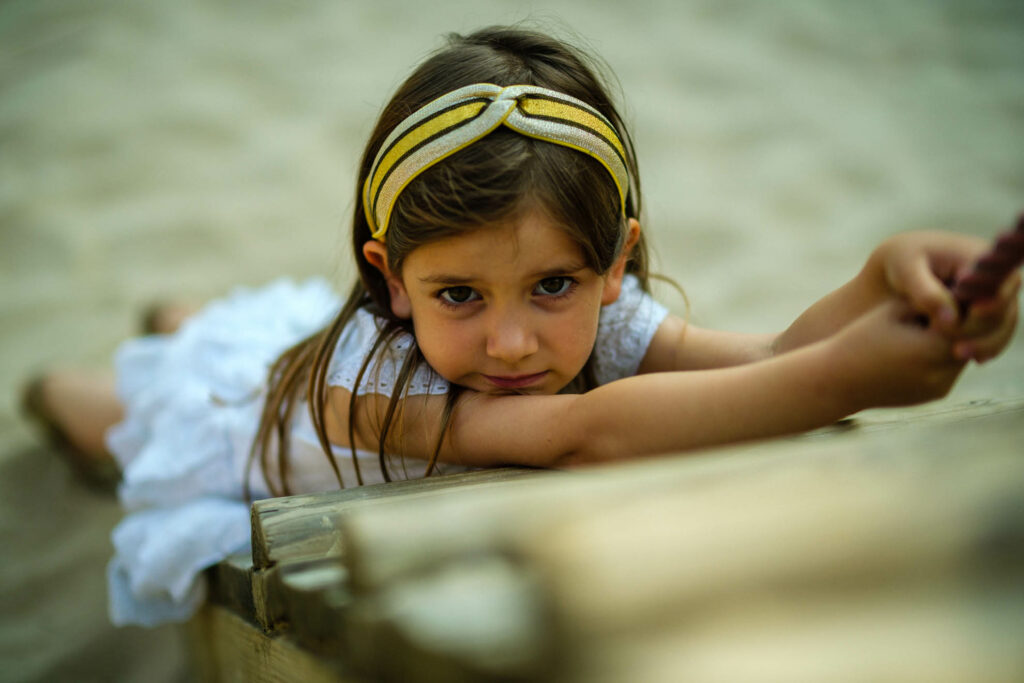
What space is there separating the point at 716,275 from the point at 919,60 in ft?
8.03

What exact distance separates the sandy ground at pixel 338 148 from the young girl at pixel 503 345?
76 centimetres

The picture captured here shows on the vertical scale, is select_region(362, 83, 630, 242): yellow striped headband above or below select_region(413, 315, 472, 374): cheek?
above

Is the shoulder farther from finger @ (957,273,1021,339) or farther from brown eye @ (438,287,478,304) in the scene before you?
finger @ (957,273,1021,339)

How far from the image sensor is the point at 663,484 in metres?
0.77

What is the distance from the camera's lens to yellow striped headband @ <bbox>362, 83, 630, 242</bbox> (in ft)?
4.96

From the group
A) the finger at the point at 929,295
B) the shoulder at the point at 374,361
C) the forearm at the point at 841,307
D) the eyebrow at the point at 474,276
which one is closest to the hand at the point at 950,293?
the finger at the point at 929,295

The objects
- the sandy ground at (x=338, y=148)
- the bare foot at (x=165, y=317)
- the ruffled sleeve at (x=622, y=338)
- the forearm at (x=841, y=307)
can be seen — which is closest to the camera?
the forearm at (x=841, y=307)

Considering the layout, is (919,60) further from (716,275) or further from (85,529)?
(85,529)

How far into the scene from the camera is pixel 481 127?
4.92 ft

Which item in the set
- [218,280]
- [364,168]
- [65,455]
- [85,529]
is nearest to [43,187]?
[218,280]

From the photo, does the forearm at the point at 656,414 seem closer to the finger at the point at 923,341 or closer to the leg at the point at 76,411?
the finger at the point at 923,341

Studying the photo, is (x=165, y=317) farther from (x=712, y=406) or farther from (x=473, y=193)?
(x=712, y=406)

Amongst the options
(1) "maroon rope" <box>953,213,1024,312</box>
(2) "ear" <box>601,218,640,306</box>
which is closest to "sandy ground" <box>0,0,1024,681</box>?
(2) "ear" <box>601,218,640,306</box>

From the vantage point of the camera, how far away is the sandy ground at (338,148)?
3383 millimetres
